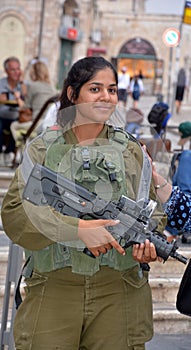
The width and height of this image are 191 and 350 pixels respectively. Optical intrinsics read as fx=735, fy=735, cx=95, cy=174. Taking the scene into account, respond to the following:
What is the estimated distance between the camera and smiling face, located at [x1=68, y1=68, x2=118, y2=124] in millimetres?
2809

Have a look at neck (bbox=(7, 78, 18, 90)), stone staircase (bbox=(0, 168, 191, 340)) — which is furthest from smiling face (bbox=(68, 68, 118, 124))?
neck (bbox=(7, 78, 18, 90))

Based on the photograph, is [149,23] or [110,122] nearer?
[110,122]

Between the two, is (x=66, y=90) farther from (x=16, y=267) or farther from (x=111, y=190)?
(x=16, y=267)

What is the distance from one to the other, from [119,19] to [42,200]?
55161mm

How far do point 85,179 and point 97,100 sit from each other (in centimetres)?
33

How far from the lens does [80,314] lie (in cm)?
271

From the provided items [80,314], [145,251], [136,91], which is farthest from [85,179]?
[136,91]

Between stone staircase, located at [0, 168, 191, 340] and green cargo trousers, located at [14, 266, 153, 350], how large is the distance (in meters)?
2.08

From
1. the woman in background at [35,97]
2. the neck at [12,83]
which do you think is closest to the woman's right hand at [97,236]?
the woman in background at [35,97]

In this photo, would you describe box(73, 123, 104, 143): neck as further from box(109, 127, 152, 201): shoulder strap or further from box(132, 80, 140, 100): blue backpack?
box(132, 80, 140, 100): blue backpack

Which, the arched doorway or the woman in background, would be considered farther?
the arched doorway

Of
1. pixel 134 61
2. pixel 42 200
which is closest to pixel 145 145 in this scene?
pixel 42 200

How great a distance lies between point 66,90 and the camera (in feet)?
9.57

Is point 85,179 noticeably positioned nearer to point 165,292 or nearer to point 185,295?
point 185,295
